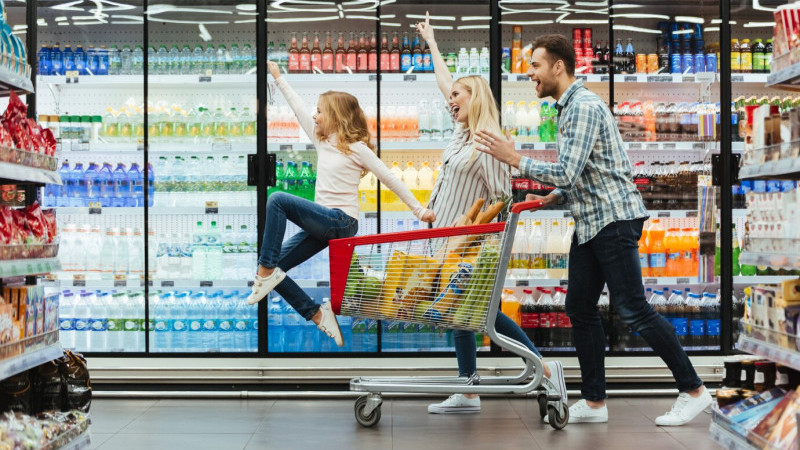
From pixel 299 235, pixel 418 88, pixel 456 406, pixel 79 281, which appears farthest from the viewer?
pixel 418 88

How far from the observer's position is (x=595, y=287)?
3.84 metres

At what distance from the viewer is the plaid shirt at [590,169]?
142 inches

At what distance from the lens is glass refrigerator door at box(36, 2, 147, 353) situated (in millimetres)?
5004

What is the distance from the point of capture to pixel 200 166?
519 centimetres

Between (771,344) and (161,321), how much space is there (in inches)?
144

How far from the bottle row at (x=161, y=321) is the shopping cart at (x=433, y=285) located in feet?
4.83

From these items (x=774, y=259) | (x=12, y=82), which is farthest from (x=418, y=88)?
(x=774, y=259)

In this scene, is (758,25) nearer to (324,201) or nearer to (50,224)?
(324,201)

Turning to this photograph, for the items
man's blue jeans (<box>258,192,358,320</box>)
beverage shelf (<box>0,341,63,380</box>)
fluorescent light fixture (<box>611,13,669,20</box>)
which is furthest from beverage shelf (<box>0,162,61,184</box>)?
fluorescent light fixture (<box>611,13,669,20</box>)

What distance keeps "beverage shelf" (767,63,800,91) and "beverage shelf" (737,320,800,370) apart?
742mm

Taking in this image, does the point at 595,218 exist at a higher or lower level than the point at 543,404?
higher

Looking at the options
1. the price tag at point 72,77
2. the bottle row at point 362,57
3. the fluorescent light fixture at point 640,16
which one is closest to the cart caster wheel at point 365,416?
the bottle row at point 362,57

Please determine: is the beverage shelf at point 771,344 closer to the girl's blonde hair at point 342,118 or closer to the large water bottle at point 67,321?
the girl's blonde hair at point 342,118

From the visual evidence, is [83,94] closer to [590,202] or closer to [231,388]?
[231,388]
